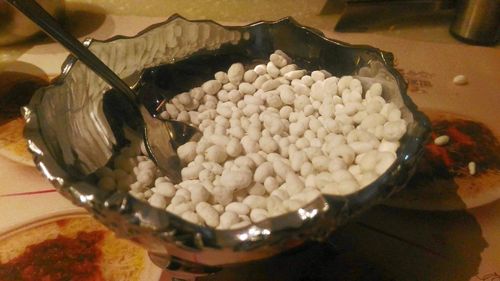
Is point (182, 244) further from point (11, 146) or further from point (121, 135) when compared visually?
point (11, 146)

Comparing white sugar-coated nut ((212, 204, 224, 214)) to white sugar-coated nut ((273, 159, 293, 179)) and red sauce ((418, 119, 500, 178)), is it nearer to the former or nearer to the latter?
white sugar-coated nut ((273, 159, 293, 179))

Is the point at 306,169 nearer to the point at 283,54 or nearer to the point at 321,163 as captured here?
the point at 321,163

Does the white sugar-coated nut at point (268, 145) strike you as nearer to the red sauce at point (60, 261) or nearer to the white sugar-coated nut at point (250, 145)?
the white sugar-coated nut at point (250, 145)

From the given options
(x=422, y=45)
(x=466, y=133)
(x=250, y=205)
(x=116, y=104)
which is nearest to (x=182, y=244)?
(x=250, y=205)

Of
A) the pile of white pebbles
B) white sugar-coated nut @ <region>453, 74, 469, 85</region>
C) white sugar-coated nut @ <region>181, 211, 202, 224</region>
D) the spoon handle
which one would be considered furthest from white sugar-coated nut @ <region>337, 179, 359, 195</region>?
white sugar-coated nut @ <region>453, 74, 469, 85</region>

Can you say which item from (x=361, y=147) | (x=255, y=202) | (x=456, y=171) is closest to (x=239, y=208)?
(x=255, y=202)

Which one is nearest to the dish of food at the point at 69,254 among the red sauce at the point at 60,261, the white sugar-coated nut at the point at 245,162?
the red sauce at the point at 60,261
